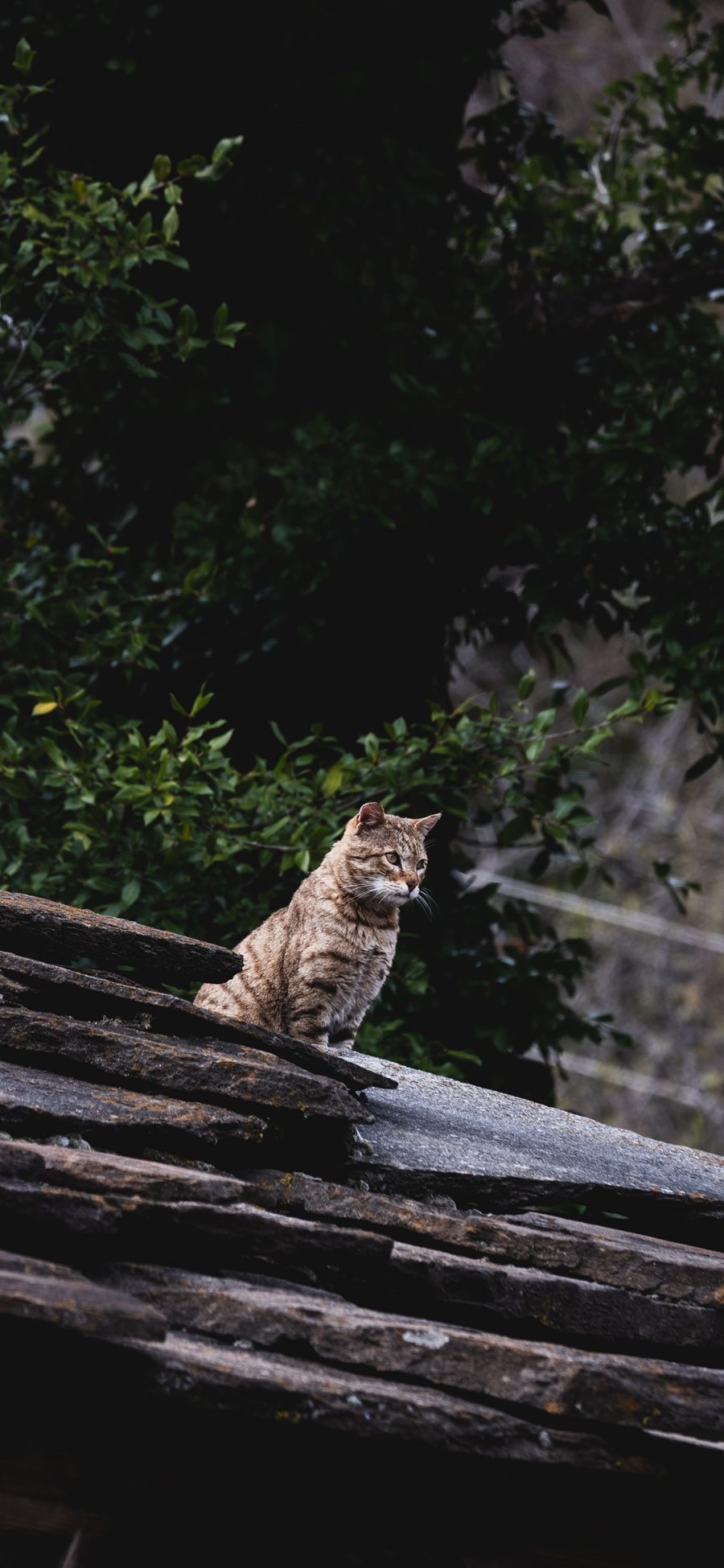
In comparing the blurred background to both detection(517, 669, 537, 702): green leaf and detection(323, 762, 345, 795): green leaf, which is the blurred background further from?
detection(323, 762, 345, 795): green leaf

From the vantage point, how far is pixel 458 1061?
6168 mm

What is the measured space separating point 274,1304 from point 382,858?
81.4 inches

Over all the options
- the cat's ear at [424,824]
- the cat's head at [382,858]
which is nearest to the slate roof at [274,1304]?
the cat's head at [382,858]

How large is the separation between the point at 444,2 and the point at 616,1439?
6160 mm

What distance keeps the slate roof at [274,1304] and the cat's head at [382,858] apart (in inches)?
39.4

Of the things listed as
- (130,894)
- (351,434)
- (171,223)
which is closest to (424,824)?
(130,894)

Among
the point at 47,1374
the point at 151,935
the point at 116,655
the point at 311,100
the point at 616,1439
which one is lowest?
the point at 616,1439

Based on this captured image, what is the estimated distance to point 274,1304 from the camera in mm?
2689

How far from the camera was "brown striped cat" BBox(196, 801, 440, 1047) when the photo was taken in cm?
445

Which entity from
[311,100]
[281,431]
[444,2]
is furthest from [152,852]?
[444,2]

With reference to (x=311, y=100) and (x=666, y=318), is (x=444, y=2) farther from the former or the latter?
(x=666, y=318)

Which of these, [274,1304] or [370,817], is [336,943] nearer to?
[370,817]

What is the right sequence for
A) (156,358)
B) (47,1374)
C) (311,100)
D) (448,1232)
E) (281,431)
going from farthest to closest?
(281,431) → (311,100) → (156,358) → (448,1232) → (47,1374)

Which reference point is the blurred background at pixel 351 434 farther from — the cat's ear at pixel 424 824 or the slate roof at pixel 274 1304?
the slate roof at pixel 274 1304
